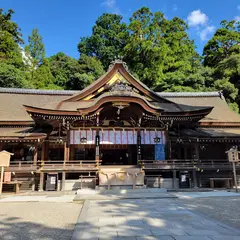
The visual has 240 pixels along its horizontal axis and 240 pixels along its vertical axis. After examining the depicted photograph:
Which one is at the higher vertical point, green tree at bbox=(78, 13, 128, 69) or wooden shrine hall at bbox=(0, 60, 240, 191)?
green tree at bbox=(78, 13, 128, 69)

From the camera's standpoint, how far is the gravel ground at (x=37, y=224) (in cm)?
452

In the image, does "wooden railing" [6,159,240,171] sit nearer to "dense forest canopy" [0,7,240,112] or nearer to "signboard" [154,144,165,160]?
"signboard" [154,144,165,160]

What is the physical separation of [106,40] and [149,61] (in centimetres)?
1593

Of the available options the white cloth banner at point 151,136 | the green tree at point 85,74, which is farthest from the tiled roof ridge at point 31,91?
the green tree at point 85,74

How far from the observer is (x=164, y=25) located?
136ft

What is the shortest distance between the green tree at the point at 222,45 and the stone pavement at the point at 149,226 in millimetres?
40056

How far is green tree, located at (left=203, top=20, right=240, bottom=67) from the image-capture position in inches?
1560

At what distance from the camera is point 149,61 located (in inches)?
1497

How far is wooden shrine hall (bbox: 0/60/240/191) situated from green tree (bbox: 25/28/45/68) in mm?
27823

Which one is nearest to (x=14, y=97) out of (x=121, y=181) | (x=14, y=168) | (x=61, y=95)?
(x=61, y=95)

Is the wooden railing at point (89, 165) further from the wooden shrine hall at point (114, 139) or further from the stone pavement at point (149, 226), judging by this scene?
the stone pavement at point (149, 226)

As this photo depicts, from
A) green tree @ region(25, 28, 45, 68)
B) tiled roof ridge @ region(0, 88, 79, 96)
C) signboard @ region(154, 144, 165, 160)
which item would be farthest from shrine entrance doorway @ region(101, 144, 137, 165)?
green tree @ region(25, 28, 45, 68)

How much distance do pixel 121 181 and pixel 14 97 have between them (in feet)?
43.4

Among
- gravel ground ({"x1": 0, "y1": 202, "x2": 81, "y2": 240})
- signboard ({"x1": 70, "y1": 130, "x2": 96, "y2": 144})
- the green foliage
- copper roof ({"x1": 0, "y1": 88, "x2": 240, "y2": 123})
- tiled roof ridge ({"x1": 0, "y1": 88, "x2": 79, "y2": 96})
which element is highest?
the green foliage
